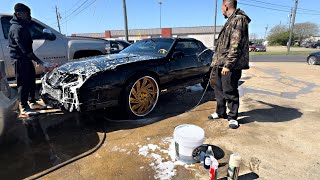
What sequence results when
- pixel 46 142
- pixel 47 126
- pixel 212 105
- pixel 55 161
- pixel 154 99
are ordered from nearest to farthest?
1. pixel 55 161
2. pixel 46 142
3. pixel 47 126
4. pixel 154 99
5. pixel 212 105

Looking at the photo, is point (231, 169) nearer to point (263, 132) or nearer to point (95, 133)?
point (263, 132)

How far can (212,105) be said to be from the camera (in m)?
4.57

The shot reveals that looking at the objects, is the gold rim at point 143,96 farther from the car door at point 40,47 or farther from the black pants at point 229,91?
the car door at point 40,47

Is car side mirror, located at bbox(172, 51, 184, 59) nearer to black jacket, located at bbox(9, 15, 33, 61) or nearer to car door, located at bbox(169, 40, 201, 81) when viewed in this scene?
car door, located at bbox(169, 40, 201, 81)

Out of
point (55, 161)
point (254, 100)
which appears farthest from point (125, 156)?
point (254, 100)

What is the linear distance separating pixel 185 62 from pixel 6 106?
3.08 meters

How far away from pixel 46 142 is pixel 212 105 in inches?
120

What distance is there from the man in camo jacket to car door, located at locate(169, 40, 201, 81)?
2.79 feet

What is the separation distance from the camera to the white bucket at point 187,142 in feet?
7.72

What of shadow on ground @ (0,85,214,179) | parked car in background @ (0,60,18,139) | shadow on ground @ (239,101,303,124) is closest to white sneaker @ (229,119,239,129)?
shadow on ground @ (239,101,303,124)

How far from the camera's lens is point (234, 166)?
205 cm

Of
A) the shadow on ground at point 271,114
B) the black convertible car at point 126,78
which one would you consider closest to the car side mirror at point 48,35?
the black convertible car at point 126,78

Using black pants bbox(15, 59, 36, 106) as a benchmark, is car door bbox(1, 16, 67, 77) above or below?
above

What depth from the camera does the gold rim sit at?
361 cm
